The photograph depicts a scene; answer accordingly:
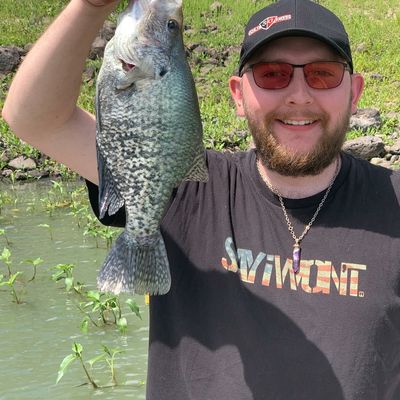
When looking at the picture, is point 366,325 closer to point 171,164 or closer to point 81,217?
point 171,164

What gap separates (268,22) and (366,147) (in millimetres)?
9896

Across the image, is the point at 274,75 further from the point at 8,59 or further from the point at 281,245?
the point at 8,59

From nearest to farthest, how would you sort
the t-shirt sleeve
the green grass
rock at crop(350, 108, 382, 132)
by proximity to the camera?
1. the t-shirt sleeve
2. rock at crop(350, 108, 382, 132)
3. the green grass

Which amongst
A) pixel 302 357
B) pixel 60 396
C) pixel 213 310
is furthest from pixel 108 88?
pixel 60 396

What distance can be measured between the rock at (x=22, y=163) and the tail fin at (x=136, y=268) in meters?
11.5

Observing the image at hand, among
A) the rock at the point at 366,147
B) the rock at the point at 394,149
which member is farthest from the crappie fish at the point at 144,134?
the rock at the point at 394,149

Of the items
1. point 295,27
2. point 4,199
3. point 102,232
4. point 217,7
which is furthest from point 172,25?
point 217,7

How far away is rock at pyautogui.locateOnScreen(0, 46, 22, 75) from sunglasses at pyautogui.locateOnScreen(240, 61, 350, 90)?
1756 cm

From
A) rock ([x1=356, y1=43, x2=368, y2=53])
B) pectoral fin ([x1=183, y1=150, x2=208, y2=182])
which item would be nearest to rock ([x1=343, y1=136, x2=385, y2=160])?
rock ([x1=356, y1=43, x2=368, y2=53])

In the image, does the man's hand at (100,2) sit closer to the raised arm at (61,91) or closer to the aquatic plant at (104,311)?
the raised arm at (61,91)

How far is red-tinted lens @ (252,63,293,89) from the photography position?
2303mm

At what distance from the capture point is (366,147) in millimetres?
11914

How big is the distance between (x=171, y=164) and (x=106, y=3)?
49 centimetres

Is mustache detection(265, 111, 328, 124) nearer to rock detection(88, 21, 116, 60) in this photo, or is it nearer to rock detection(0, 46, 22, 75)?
rock detection(88, 21, 116, 60)
